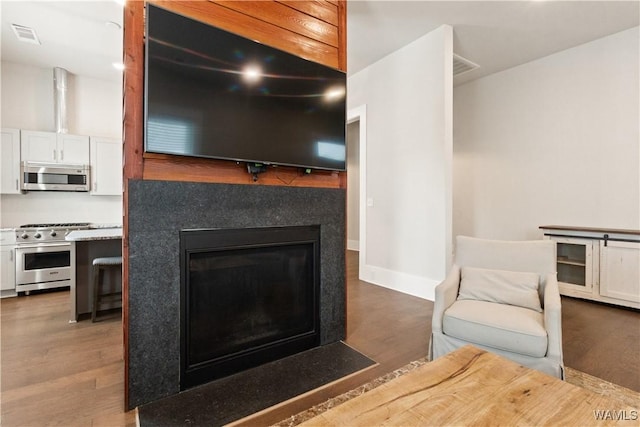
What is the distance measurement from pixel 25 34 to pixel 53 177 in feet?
5.66

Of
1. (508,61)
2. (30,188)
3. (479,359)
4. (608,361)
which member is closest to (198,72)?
(479,359)

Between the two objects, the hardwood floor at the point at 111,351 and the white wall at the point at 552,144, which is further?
the white wall at the point at 552,144

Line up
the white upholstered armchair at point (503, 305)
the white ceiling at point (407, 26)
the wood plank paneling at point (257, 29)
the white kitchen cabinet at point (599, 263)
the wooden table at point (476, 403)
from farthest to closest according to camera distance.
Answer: the white kitchen cabinet at point (599, 263) → the white ceiling at point (407, 26) → the wood plank paneling at point (257, 29) → the white upholstered armchair at point (503, 305) → the wooden table at point (476, 403)

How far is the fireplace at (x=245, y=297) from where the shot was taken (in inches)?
73.2

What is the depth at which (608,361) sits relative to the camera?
2.13m

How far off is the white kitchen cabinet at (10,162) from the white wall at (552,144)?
6.52 m

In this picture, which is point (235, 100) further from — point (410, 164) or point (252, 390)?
point (410, 164)

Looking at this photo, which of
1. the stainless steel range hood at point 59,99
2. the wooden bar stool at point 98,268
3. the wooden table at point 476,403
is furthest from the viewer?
the stainless steel range hood at point 59,99

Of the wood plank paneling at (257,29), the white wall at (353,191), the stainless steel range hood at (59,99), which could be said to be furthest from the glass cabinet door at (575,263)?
the stainless steel range hood at (59,99)

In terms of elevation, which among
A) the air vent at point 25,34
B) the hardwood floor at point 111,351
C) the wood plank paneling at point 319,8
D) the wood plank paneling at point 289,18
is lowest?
the hardwood floor at point 111,351

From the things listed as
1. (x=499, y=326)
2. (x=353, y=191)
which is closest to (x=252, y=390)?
(x=499, y=326)

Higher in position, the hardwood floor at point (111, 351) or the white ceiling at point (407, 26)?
the white ceiling at point (407, 26)

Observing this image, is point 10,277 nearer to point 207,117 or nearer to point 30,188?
point 30,188

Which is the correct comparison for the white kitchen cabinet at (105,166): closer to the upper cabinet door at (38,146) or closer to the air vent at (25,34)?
the upper cabinet door at (38,146)
